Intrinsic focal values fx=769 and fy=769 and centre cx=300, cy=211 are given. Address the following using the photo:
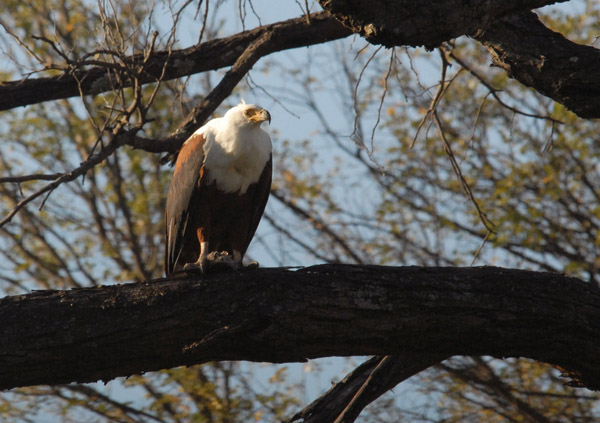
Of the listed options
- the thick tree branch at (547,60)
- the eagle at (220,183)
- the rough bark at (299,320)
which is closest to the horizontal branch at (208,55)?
the eagle at (220,183)

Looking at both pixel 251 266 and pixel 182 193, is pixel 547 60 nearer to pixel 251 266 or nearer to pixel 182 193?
pixel 251 266

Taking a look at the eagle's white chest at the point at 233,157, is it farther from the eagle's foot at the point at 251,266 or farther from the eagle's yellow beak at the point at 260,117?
the eagle's foot at the point at 251,266

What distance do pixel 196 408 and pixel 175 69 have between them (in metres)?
4.77

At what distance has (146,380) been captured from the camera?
8.31 metres

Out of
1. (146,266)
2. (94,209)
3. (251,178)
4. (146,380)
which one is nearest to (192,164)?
(251,178)

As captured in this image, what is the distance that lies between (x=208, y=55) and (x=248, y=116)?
504mm

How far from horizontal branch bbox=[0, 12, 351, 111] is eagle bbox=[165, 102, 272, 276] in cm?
37

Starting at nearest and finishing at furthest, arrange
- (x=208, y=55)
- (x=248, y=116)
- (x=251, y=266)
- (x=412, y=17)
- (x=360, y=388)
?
(x=412, y=17) → (x=360, y=388) → (x=251, y=266) → (x=248, y=116) → (x=208, y=55)

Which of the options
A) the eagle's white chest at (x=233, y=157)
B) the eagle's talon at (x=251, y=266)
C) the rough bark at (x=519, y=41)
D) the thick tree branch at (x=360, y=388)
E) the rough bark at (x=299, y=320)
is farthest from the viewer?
the eagle's white chest at (x=233, y=157)

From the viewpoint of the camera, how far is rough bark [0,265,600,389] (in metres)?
2.73

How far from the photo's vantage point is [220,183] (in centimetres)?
455

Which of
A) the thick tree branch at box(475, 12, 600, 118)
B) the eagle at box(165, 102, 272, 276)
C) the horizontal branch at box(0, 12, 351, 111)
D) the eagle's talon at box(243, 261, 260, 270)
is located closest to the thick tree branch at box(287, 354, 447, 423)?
the eagle's talon at box(243, 261, 260, 270)

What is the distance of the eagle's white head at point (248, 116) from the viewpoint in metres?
4.60

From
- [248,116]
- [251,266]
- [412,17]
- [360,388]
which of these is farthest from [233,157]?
[412,17]
